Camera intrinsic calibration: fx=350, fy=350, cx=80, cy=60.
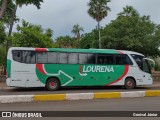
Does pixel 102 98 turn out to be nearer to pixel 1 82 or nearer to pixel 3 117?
pixel 3 117

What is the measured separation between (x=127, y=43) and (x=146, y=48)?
2.29m

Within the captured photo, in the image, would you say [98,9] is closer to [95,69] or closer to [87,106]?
[95,69]

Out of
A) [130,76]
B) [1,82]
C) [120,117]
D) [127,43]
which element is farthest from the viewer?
[127,43]

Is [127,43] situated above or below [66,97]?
above

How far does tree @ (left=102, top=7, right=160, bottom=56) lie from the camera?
108ft

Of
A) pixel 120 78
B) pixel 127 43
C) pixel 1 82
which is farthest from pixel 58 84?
pixel 127 43

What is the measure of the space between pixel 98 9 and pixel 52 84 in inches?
1175

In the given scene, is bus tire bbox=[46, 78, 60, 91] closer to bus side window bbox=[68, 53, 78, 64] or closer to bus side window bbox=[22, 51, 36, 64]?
bus side window bbox=[68, 53, 78, 64]

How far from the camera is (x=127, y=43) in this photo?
107 ft

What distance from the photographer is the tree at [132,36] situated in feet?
108

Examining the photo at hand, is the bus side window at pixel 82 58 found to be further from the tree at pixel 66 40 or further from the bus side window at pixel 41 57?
the tree at pixel 66 40

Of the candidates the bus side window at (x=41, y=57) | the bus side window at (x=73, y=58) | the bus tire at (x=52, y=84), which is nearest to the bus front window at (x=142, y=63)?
the bus side window at (x=73, y=58)

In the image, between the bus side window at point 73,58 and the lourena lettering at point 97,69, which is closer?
the bus side window at point 73,58

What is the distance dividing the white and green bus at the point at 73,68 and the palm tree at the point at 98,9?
26.9m
